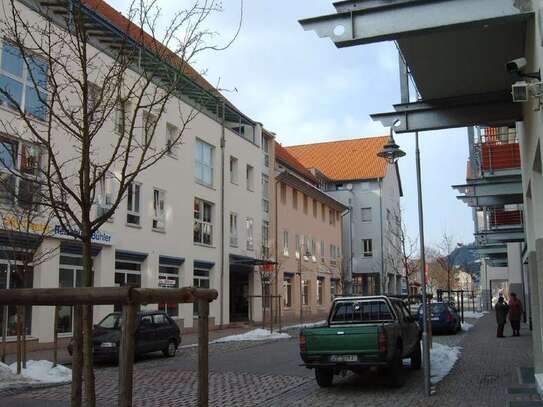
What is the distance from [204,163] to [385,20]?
81.5 feet

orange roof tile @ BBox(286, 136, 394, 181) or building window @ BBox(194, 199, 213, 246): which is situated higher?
orange roof tile @ BBox(286, 136, 394, 181)

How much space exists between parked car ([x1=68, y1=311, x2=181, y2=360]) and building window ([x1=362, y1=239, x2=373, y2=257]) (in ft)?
150

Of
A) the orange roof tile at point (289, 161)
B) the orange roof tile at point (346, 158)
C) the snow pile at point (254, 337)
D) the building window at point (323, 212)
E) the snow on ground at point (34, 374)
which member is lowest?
the snow pile at point (254, 337)

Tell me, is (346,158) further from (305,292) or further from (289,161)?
(305,292)

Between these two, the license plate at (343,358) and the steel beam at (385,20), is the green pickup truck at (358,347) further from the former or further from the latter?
the steel beam at (385,20)

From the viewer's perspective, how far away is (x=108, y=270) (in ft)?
79.0

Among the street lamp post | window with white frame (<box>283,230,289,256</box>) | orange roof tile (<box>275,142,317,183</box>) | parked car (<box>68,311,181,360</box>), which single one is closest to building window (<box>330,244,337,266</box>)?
orange roof tile (<box>275,142,317,183</box>)

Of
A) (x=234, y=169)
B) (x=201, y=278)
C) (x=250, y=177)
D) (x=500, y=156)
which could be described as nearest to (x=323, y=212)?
(x=250, y=177)

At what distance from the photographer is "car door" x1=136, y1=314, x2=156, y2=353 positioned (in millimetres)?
17969

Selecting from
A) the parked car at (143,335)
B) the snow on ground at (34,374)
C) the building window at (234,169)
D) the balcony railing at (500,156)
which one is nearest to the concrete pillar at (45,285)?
the parked car at (143,335)

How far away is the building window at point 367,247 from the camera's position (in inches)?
2512

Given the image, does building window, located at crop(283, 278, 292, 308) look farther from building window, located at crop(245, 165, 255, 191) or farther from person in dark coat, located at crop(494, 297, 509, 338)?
person in dark coat, located at crop(494, 297, 509, 338)

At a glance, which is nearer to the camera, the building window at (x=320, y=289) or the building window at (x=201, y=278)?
the building window at (x=201, y=278)

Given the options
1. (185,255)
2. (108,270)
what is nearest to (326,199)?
(185,255)
